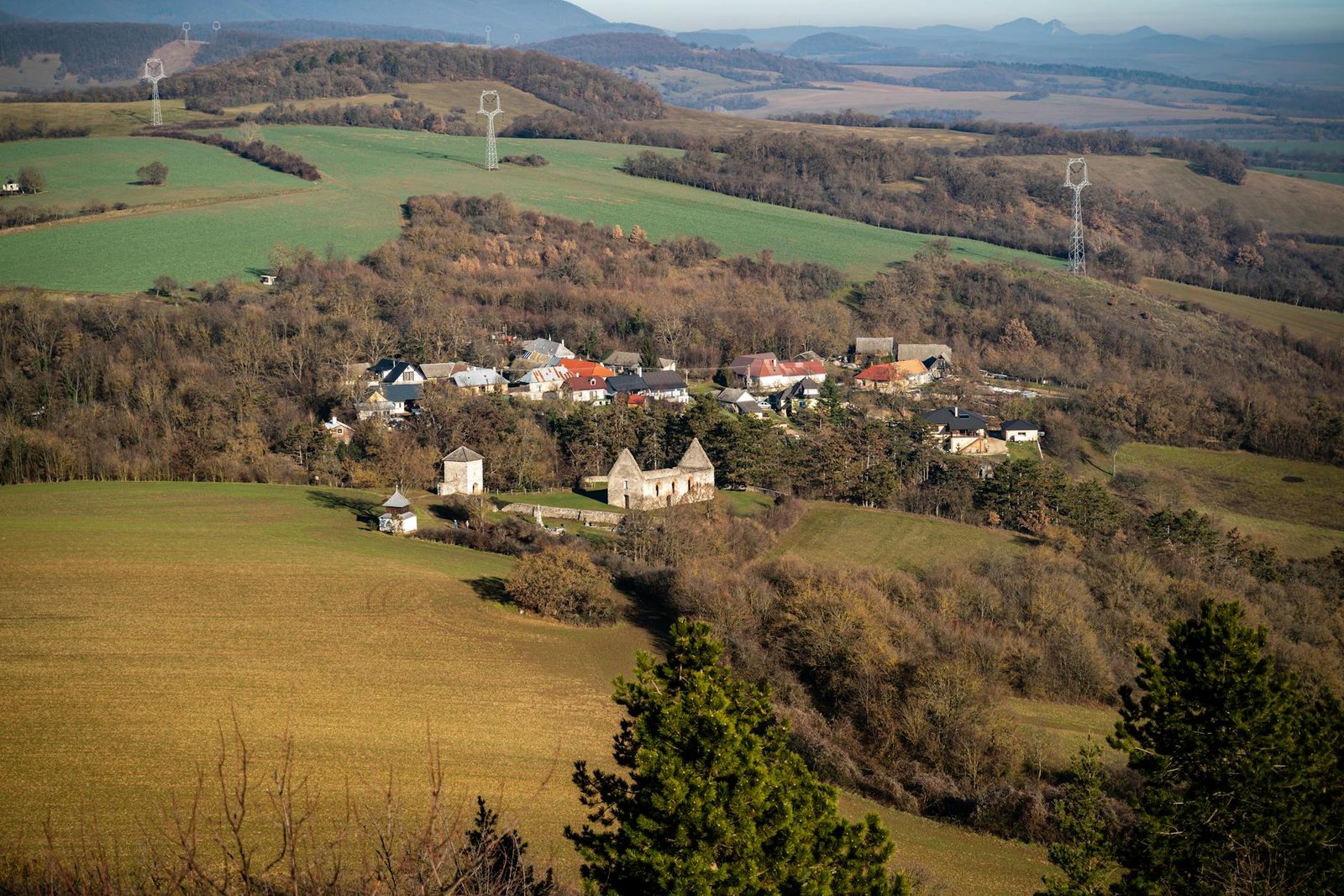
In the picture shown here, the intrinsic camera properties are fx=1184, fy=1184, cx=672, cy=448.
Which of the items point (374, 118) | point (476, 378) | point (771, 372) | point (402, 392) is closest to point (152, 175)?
point (374, 118)

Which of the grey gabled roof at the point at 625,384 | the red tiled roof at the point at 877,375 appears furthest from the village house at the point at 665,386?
the red tiled roof at the point at 877,375

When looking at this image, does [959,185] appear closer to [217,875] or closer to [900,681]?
[900,681]

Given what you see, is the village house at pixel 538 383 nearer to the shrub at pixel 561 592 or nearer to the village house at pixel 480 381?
the village house at pixel 480 381

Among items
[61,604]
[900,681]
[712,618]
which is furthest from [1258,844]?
[61,604]

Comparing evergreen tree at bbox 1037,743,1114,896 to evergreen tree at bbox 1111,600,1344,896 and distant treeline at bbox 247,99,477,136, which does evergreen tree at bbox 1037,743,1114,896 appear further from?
distant treeline at bbox 247,99,477,136

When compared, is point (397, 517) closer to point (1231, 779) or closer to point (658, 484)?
point (658, 484)

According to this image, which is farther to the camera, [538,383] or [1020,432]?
[538,383]

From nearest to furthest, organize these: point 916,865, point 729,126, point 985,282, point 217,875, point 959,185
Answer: point 217,875, point 916,865, point 985,282, point 959,185, point 729,126
